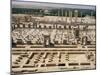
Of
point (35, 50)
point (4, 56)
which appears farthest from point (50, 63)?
point (4, 56)

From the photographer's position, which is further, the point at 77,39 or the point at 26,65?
the point at 77,39

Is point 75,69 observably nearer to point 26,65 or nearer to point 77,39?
point 77,39

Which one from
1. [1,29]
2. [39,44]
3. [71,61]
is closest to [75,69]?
[71,61]

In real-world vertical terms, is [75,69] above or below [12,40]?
below

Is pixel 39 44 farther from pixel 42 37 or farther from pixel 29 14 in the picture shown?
pixel 29 14

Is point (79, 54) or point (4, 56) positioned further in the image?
point (79, 54)

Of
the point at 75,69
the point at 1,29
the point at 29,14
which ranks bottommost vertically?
the point at 75,69
